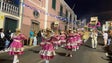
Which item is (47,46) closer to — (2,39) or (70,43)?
(70,43)

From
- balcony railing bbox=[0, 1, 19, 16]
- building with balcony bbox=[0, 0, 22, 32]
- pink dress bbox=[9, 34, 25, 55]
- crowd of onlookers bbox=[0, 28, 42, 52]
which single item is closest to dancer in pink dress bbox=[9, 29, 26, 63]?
pink dress bbox=[9, 34, 25, 55]

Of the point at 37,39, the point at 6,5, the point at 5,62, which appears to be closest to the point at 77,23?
the point at 37,39

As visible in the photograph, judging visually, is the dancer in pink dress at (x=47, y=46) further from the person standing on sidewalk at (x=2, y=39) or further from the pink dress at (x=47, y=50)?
the person standing on sidewalk at (x=2, y=39)

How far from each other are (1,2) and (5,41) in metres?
3.96

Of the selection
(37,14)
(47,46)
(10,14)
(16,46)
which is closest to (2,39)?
(10,14)

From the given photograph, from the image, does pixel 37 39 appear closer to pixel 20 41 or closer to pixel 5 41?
pixel 5 41

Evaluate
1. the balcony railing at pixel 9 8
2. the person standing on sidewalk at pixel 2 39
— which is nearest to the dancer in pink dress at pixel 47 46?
the person standing on sidewalk at pixel 2 39

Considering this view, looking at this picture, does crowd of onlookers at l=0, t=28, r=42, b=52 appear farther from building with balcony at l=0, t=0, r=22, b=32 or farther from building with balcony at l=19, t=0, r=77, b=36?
building with balcony at l=19, t=0, r=77, b=36

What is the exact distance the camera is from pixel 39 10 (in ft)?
99.6

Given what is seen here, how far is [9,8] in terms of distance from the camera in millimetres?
22297

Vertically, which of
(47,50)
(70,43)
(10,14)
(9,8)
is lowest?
(47,50)

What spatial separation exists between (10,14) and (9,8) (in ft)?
1.90

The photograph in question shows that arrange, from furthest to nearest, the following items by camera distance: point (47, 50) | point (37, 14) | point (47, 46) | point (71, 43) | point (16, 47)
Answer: point (37, 14) < point (71, 43) < point (16, 47) < point (47, 46) < point (47, 50)

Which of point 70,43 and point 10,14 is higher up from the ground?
point 10,14
